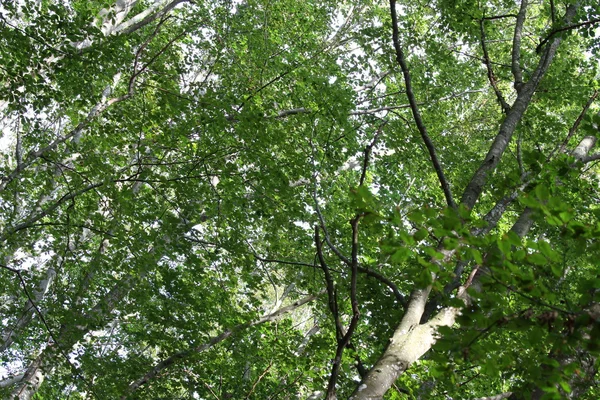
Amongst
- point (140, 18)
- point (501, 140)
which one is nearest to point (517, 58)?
point (501, 140)

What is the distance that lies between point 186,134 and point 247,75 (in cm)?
269

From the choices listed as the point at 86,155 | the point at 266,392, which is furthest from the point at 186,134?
the point at 266,392

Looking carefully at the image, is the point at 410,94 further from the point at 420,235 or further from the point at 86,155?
the point at 86,155

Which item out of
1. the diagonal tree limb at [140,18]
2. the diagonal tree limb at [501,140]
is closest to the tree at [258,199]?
the diagonal tree limb at [501,140]

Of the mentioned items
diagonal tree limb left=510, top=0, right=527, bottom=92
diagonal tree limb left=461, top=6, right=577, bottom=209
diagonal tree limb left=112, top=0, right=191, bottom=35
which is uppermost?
diagonal tree limb left=112, top=0, right=191, bottom=35

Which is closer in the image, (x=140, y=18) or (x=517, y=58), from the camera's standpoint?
(x=517, y=58)

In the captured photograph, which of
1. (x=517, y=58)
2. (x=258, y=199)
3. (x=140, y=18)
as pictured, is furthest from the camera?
(x=140, y=18)

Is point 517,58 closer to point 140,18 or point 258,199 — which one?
point 258,199

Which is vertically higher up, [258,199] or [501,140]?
[258,199]

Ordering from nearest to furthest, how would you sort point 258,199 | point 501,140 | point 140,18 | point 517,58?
point 501,140 → point 517,58 → point 258,199 → point 140,18

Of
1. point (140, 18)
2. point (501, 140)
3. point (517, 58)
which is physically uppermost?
point (140, 18)

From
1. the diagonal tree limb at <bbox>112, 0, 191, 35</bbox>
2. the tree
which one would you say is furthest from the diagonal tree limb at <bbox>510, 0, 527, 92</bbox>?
the diagonal tree limb at <bbox>112, 0, 191, 35</bbox>

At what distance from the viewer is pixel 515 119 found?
4.36 metres

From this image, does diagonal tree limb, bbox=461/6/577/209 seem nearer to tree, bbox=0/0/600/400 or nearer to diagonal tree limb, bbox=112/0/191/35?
tree, bbox=0/0/600/400
